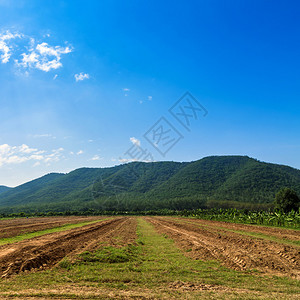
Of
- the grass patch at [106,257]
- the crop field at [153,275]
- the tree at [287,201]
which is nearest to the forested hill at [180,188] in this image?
the tree at [287,201]

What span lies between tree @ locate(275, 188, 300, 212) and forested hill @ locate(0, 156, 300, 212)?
38.5m

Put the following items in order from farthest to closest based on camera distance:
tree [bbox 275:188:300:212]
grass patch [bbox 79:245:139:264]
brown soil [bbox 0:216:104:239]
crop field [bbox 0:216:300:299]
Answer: tree [bbox 275:188:300:212] < brown soil [bbox 0:216:104:239] < grass patch [bbox 79:245:139:264] < crop field [bbox 0:216:300:299]

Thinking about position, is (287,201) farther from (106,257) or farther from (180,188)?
(180,188)

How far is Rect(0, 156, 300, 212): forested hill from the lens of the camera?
11762cm

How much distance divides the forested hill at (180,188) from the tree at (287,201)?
126 ft

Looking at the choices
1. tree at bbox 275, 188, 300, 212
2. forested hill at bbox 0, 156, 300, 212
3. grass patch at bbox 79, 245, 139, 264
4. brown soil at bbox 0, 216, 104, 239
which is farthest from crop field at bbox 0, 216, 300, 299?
forested hill at bbox 0, 156, 300, 212

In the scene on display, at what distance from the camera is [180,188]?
490ft

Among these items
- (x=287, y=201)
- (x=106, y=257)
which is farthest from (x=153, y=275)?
(x=287, y=201)

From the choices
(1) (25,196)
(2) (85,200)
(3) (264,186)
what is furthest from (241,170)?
(1) (25,196)

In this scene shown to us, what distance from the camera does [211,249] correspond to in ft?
42.2

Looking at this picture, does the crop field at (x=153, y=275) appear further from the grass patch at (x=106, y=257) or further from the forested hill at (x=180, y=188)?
the forested hill at (x=180, y=188)

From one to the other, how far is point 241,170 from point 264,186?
3035 cm

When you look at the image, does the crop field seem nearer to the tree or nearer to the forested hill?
the tree

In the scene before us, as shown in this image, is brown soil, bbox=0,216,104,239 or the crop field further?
brown soil, bbox=0,216,104,239
